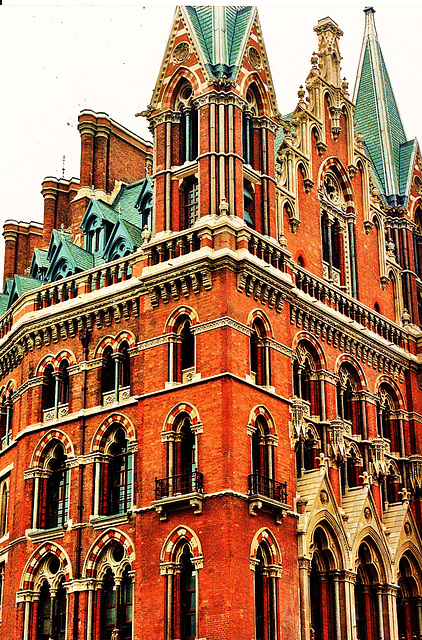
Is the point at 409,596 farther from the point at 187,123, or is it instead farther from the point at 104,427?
the point at 187,123

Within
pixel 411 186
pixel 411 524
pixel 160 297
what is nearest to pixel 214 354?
pixel 160 297

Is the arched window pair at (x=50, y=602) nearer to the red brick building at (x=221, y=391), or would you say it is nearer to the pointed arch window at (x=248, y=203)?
the red brick building at (x=221, y=391)

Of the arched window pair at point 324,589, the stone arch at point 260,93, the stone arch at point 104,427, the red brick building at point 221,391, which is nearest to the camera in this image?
the red brick building at point 221,391

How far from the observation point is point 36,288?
52812 millimetres

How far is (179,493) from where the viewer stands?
4212 centimetres

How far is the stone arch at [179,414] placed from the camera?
42.9 m

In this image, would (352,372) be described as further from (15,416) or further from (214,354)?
(15,416)

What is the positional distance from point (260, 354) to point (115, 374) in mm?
6025

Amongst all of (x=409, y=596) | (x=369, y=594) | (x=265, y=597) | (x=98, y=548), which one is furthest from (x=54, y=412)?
(x=409, y=596)

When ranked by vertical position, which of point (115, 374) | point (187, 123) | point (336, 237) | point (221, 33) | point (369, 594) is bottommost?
point (369, 594)

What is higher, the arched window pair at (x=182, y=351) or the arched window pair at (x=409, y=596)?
the arched window pair at (x=182, y=351)

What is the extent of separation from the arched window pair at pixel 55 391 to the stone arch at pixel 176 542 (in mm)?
8874

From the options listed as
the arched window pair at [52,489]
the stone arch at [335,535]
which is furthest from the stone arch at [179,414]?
the stone arch at [335,535]

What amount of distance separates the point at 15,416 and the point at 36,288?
18.9ft
